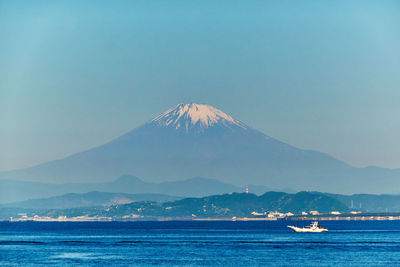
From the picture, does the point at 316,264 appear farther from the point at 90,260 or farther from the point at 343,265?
the point at 90,260

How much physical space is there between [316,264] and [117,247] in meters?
53.4

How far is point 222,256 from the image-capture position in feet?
419

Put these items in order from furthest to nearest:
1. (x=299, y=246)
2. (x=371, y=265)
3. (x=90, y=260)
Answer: (x=299, y=246), (x=90, y=260), (x=371, y=265)

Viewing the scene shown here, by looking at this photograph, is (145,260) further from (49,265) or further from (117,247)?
(117,247)

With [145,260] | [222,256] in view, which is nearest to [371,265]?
[222,256]

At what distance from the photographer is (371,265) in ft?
366

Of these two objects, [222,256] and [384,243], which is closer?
[222,256]

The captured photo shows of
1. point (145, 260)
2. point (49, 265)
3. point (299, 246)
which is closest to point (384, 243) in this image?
point (299, 246)

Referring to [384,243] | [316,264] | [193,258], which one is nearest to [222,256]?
[193,258]

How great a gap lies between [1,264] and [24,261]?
18.7 ft

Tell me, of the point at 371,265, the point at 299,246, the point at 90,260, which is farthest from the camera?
the point at 299,246

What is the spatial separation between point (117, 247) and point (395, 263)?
6072cm

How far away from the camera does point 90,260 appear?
398 feet

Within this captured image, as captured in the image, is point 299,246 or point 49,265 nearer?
point 49,265
